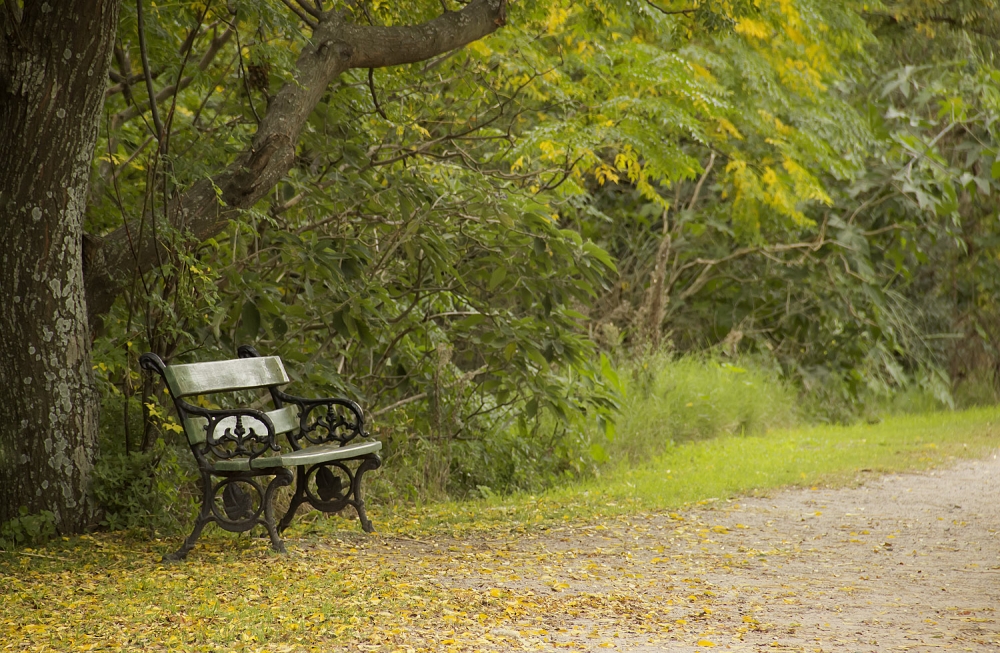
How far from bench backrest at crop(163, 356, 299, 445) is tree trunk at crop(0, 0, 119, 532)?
62cm

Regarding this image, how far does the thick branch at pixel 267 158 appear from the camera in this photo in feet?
19.0

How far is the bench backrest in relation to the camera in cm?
542

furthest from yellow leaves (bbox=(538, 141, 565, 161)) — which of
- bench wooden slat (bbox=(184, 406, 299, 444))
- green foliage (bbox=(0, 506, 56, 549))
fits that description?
green foliage (bbox=(0, 506, 56, 549))

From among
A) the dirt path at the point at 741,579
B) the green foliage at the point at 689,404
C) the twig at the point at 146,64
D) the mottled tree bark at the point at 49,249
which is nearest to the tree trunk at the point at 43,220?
the mottled tree bark at the point at 49,249

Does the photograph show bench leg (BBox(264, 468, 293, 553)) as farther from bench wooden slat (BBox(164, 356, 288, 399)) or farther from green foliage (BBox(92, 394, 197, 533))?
green foliage (BBox(92, 394, 197, 533))

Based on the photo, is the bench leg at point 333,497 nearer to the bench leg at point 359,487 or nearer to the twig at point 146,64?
the bench leg at point 359,487

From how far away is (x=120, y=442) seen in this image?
6000 millimetres

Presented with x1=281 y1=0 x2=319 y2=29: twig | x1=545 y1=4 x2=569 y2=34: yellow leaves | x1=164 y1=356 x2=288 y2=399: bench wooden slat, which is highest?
x1=545 y1=4 x2=569 y2=34: yellow leaves

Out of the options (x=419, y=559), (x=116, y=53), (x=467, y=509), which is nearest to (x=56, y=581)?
(x=419, y=559)

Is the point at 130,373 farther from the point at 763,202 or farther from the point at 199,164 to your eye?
the point at 763,202

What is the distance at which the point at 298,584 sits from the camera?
4.76m

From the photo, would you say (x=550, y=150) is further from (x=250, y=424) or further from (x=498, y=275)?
(x=250, y=424)

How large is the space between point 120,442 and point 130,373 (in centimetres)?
41

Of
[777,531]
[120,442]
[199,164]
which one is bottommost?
[777,531]
